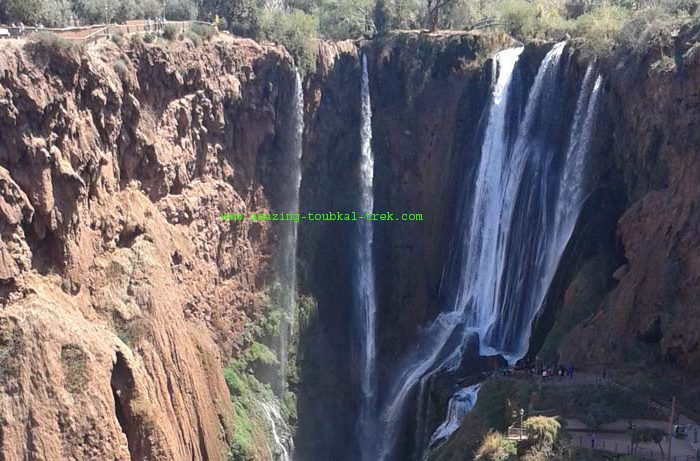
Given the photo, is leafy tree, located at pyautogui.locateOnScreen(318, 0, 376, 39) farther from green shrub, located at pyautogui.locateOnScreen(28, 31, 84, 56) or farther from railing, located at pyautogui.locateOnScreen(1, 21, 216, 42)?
green shrub, located at pyautogui.locateOnScreen(28, 31, 84, 56)

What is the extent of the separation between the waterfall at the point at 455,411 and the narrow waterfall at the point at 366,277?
8473mm

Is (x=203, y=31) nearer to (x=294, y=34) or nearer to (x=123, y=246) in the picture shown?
(x=294, y=34)

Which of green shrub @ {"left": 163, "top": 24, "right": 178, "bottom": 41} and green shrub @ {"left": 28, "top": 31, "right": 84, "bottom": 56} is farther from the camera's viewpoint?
green shrub @ {"left": 163, "top": 24, "right": 178, "bottom": 41}

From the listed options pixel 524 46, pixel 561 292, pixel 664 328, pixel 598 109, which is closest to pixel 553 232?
pixel 561 292

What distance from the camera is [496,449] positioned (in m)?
22.0

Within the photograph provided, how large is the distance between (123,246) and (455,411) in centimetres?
1401

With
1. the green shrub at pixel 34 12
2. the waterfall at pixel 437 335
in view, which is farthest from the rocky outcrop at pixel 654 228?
the green shrub at pixel 34 12

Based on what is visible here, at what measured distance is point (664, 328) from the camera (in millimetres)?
24969

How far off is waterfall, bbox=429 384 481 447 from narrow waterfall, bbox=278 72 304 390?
9874mm

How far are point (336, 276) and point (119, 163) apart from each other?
16.0 meters

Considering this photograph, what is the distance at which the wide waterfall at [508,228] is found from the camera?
32.2 m

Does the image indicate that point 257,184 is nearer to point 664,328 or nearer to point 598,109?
point 598,109

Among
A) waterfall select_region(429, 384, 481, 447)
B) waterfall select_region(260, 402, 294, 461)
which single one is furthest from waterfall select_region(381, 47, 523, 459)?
waterfall select_region(429, 384, 481, 447)

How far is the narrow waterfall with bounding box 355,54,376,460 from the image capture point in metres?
38.3
